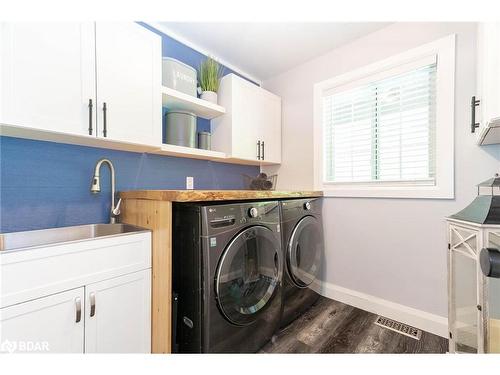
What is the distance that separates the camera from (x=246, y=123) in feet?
6.83

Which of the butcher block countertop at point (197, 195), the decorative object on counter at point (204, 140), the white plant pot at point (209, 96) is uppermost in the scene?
the white plant pot at point (209, 96)

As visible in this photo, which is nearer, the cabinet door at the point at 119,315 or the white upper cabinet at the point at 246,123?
the cabinet door at the point at 119,315

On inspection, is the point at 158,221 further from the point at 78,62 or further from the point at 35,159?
the point at 78,62

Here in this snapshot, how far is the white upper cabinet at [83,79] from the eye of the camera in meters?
0.96

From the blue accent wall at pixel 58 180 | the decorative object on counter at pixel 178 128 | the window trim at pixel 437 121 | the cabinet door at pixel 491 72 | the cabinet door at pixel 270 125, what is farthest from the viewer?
the cabinet door at pixel 270 125

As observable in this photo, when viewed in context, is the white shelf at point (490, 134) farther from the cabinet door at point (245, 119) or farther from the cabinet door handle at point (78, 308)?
the cabinet door handle at point (78, 308)

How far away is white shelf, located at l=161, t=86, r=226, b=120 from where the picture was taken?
5.22 ft

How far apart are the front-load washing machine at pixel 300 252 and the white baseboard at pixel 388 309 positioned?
0.19m

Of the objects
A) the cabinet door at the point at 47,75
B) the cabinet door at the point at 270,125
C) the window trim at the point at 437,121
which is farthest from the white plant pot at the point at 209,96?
the window trim at the point at 437,121

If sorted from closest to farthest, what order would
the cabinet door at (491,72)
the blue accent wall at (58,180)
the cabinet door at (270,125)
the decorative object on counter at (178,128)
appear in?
the cabinet door at (491,72) < the blue accent wall at (58,180) < the decorative object on counter at (178,128) < the cabinet door at (270,125)

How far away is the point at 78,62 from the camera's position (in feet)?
3.72

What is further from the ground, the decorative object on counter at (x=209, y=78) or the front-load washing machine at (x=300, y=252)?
the decorative object on counter at (x=209, y=78)

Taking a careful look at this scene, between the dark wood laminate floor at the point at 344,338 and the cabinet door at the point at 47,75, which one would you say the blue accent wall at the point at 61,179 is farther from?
the dark wood laminate floor at the point at 344,338

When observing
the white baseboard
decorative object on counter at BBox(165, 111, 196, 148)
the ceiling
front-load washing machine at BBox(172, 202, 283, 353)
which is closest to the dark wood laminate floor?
the white baseboard
